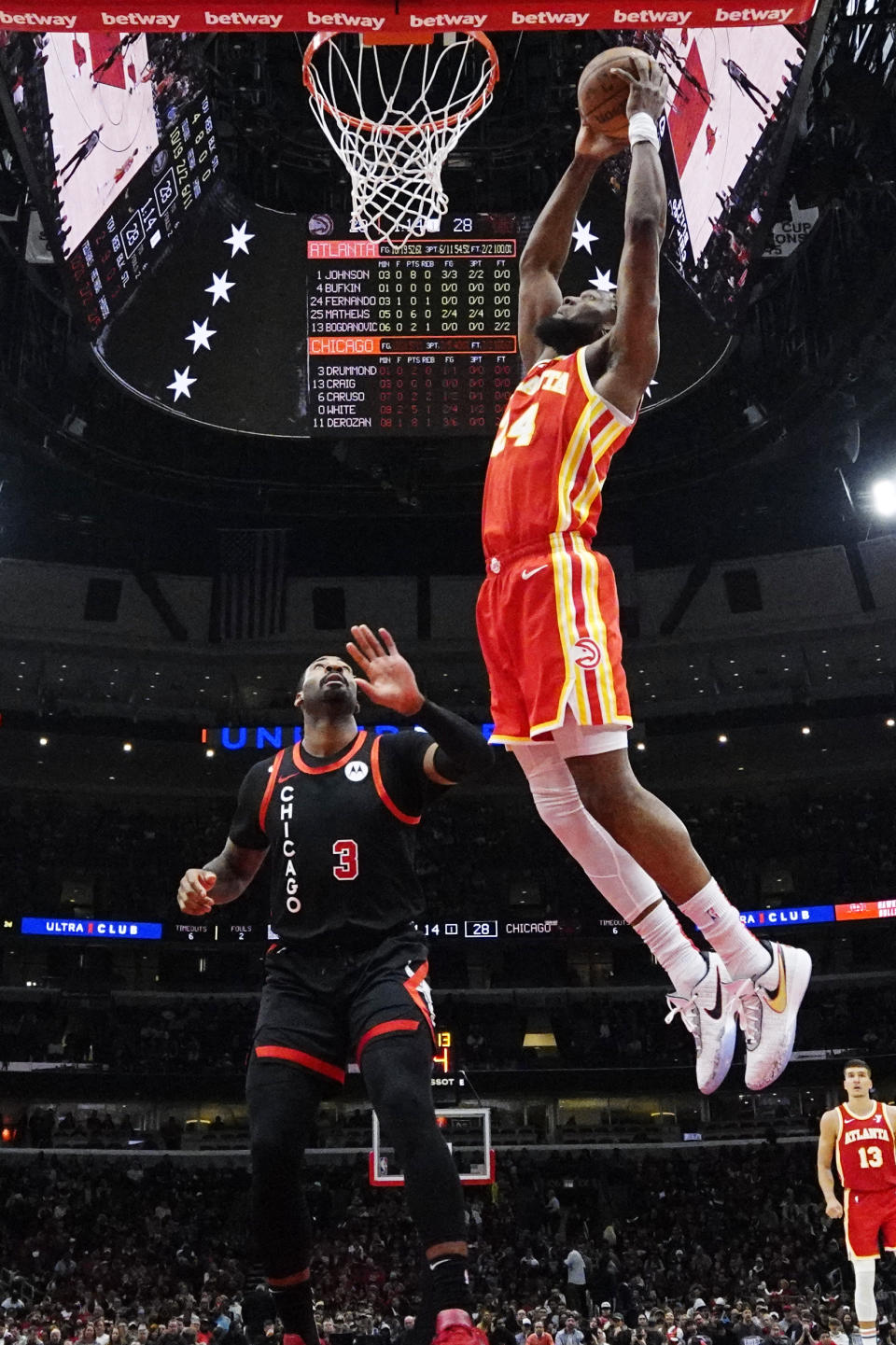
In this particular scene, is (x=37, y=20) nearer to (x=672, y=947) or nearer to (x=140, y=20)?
(x=140, y=20)

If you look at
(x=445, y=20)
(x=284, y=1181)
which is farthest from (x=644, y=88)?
(x=284, y=1181)

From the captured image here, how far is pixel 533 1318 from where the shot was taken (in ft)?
46.4

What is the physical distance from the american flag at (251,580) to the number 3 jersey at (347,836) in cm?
1754

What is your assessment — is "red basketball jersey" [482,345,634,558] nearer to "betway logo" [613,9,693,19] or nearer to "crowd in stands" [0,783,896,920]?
"betway logo" [613,9,693,19]

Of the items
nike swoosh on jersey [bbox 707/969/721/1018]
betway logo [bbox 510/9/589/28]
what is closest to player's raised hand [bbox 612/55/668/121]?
betway logo [bbox 510/9/589/28]

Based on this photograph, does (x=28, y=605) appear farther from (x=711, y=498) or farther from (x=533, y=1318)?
(x=533, y=1318)

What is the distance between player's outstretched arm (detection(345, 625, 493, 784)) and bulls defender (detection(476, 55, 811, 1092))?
22cm

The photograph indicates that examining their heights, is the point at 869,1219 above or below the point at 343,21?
below

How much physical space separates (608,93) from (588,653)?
230 centimetres

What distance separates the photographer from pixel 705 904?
193 inches

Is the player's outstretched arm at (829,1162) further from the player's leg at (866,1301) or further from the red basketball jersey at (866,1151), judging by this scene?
the player's leg at (866,1301)

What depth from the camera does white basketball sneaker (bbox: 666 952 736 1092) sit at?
5.04 m

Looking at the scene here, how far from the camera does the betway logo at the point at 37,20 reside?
A: 21.4ft

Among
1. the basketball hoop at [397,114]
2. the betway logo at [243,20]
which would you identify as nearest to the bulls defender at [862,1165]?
the betway logo at [243,20]
